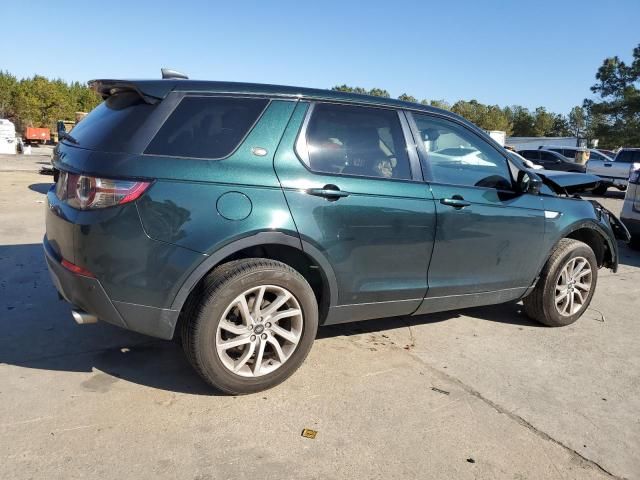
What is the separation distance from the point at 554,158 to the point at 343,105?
24029 mm

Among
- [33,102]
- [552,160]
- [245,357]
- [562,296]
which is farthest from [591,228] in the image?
[33,102]

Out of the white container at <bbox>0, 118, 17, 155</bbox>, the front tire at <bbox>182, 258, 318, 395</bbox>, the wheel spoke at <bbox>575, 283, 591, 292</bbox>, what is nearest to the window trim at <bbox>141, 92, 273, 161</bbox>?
the front tire at <bbox>182, 258, 318, 395</bbox>

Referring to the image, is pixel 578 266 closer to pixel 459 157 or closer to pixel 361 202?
pixel 459 157

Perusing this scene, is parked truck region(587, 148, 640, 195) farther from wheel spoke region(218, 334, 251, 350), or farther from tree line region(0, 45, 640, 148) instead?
wheel spoke region(218, 334, 251, 350)

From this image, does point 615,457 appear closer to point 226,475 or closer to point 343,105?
point 226,475

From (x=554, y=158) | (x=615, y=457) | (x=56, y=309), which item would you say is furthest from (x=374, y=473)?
(x=554, y=158)

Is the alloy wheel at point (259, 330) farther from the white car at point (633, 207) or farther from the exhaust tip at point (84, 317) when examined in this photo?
the white car at point (633, 207)

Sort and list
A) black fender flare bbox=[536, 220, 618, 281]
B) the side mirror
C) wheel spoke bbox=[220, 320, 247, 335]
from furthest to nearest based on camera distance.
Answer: black fender flare bbox=[536, 220, 618, 281] < the side mirror < wheel spoke bbox=[220, 320, 247, 335]

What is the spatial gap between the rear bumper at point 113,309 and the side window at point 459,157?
6.77 feet

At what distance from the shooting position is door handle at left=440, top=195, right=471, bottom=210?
3721 mm

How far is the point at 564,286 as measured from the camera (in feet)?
15.3

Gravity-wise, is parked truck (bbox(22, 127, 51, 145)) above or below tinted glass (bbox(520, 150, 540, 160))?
below

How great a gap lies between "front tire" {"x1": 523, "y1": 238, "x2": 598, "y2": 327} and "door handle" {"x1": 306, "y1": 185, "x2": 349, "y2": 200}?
224cm

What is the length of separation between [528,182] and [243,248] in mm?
2418
